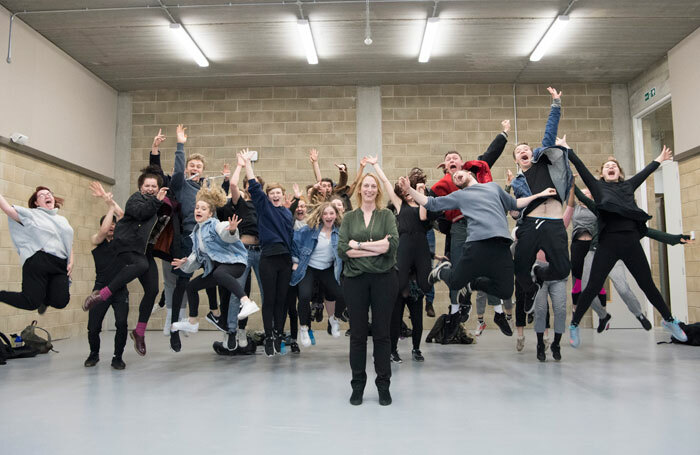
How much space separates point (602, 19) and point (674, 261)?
4319 millimetres

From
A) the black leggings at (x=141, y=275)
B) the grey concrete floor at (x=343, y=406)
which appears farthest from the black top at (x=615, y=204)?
the black leggings at (x=141, y=275)

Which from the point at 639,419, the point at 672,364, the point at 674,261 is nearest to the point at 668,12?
the point at 674,261

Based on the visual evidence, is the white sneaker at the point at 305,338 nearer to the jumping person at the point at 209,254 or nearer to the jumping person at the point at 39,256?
the jumping person at the point at 209,254

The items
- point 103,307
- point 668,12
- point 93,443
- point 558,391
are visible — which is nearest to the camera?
point 93,443

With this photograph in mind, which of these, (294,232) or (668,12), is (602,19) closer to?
(668,12)

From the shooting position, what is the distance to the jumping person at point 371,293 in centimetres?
345

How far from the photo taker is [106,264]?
221 inches

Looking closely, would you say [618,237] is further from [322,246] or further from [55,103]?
[55,103]

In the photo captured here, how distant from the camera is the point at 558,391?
3781 millimetres

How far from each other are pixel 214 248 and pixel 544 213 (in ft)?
10.5

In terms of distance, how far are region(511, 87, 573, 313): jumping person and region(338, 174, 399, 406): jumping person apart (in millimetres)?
1887

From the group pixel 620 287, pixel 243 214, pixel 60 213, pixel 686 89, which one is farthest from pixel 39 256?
pixel 686 89

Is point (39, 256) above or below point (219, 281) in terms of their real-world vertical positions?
above

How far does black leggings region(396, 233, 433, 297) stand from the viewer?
17.0ft
